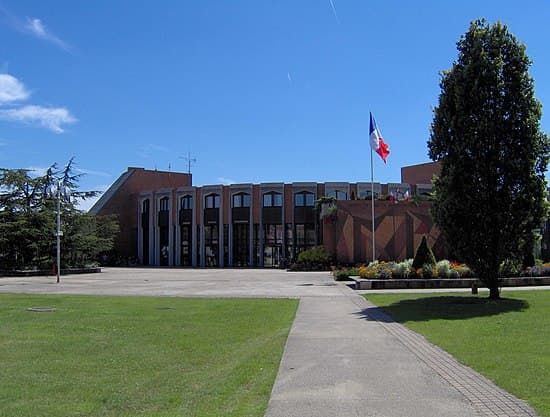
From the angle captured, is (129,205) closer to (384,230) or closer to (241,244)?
(241,244)

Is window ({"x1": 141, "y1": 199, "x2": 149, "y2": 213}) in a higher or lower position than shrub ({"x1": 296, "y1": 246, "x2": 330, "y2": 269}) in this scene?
higher

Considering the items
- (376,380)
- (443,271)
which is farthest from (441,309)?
(443,271)

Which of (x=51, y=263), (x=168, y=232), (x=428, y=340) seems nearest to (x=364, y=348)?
(x=428, y=340)

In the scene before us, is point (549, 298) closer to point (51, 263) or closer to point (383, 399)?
point (383, 399)

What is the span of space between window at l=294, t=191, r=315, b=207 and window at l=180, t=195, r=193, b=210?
1391 cm

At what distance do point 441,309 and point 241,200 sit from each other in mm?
50768

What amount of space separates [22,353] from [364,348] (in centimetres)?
602

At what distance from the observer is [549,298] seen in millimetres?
19016

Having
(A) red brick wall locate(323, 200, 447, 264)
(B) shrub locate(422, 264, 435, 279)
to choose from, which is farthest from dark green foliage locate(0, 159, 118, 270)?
(B) shrub locate(422, 264, 435, 279)

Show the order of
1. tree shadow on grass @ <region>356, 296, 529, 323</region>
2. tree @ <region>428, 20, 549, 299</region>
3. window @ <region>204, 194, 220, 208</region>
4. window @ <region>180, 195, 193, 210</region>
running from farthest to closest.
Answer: window @ <region>180, 195, 193, 210</region>, window @ <region>204, 194, 220, 208</region>, tree @ <region>428, 20, 549, 299</region>, tree shadow on grass @ <region>356, 296, 529, 323</region>

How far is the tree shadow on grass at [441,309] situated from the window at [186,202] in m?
52.0

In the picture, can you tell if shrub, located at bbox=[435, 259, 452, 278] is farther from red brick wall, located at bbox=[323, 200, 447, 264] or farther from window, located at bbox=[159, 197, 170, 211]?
window, located at bbox=[159, 197, 170, 211]

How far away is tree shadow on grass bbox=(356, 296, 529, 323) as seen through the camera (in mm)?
14945

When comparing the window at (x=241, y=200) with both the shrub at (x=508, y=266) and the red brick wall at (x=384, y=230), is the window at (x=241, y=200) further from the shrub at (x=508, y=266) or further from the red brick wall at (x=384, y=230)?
the shrub at (x=508, y=266)
